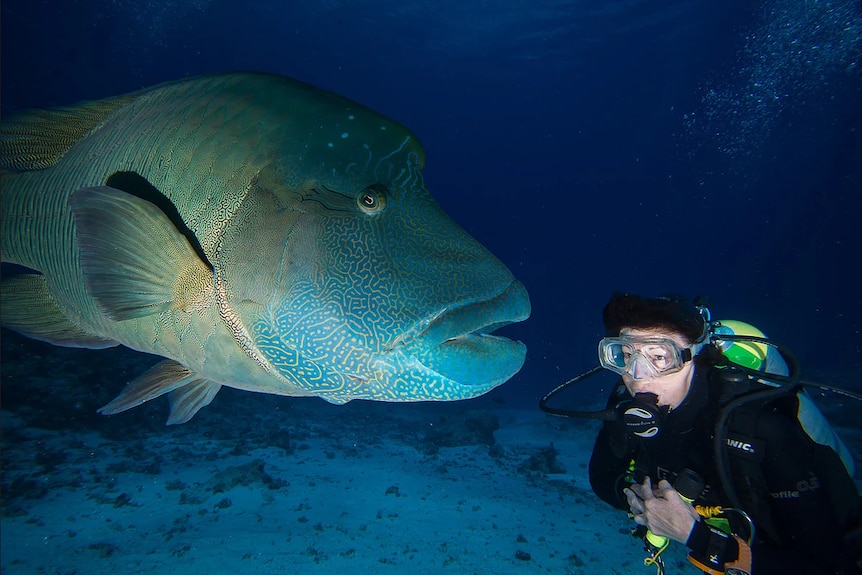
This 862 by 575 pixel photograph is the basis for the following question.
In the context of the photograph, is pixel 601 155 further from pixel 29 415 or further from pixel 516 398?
pixel 29 415

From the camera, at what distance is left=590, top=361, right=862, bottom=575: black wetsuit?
2234 millimetres

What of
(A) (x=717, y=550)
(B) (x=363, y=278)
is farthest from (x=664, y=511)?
(B) (x=363, y=278)

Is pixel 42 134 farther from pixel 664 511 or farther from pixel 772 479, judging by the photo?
pixel 772 479

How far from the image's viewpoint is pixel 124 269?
1.59m

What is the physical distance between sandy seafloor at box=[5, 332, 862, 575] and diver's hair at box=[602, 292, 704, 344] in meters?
5.16

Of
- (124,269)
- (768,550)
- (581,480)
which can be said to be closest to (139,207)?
(124,269)

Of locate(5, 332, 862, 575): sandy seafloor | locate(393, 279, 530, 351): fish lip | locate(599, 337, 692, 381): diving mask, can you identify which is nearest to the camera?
locate(393, 279, 530, 351): fish lip

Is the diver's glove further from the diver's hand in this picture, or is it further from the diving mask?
the diving mask

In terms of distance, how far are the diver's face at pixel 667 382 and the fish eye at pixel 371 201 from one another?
224cm

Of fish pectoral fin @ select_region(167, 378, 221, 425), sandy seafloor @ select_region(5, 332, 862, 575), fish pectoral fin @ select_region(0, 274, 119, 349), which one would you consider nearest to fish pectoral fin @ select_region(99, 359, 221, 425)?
fish pectoral fin @ select_region(167, 378, 221, 425)

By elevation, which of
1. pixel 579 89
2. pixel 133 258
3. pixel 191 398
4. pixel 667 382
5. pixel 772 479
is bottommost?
pixel 191 398

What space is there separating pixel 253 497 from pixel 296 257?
811cm

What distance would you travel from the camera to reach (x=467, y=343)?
5.00 feet

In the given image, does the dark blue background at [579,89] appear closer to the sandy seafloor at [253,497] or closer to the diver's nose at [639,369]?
the sandy seafloor at [253,497]
